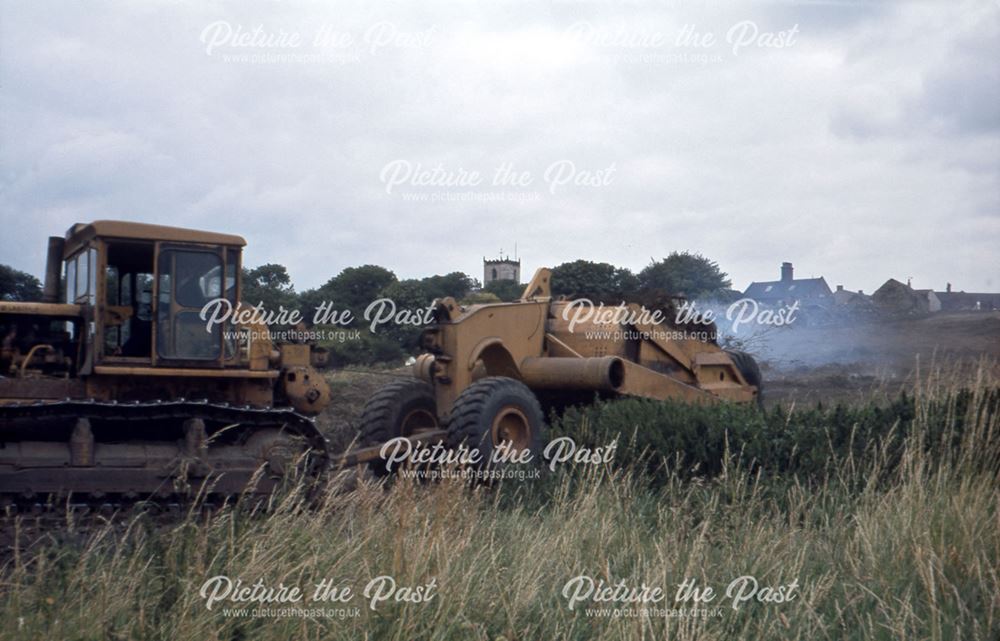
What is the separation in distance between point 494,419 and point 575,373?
2.08 meters

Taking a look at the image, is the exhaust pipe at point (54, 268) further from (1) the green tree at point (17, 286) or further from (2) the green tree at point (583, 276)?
(2) the green tree at point (583, 276)

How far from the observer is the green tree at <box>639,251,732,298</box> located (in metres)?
26.8

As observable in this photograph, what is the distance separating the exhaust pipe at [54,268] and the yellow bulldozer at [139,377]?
2cm

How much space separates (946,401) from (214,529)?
692 centimetres

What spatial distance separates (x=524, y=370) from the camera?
41.7ft

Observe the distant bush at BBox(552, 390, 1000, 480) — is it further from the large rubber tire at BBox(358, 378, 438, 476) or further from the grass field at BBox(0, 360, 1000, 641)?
the large rubber tire at BBox(358, 378, 438, 476)

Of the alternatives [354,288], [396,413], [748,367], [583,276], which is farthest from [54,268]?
[583,276]

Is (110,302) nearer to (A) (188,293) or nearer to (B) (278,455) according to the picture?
(A) (188,293)

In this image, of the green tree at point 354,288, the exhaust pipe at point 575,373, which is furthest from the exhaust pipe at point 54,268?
the green tree at point 354,288

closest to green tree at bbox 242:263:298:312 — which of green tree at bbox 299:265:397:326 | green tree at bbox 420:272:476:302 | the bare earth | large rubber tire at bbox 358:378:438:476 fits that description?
green tree at bbox 299:265:397:326

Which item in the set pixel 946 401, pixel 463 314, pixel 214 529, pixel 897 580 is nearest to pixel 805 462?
pixel 946 401

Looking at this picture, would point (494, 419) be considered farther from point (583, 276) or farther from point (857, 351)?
point (857, 351)

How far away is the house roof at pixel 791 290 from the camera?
103 feet

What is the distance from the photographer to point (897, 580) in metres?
6.07
